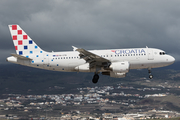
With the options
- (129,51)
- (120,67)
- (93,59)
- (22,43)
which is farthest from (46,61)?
(129,51)

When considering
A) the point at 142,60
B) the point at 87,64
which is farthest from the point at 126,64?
→ the point at 87,64

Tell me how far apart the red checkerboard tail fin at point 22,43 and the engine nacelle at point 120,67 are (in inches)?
609

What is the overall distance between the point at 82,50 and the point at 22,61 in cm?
1352

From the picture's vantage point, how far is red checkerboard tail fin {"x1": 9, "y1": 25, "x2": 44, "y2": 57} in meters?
56.1

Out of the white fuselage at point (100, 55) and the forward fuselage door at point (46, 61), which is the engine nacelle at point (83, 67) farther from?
the forward fuselage door at point (46, 61)

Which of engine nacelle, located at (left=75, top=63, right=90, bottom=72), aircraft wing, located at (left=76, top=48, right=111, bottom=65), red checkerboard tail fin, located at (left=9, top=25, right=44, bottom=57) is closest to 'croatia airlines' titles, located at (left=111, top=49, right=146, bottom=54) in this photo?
aircraft wing, located at (left=76, top=48, right=111, bottom=65)

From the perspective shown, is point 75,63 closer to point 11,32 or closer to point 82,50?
point 82,50

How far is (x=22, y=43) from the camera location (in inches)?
2232

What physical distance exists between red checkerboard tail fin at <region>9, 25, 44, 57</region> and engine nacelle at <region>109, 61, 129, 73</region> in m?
15.5

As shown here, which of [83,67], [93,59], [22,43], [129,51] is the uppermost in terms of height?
[22,43]

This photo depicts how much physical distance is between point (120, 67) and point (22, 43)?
21425 millimetres

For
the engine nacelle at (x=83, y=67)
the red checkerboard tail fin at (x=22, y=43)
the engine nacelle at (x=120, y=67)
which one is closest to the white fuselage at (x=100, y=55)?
the engine nacelle at (x=83, y=67)

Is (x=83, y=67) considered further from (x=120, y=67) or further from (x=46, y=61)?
(x=46, y=61)

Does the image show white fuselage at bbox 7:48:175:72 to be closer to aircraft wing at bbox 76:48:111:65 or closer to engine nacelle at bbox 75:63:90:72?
engine nacelle at bbox 75:63:90:72
